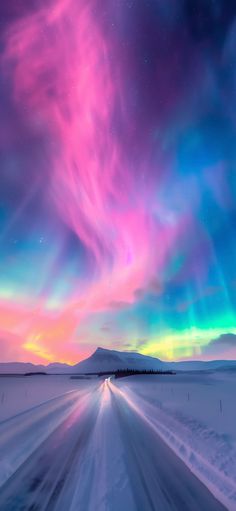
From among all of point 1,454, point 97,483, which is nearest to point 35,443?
point 1,454

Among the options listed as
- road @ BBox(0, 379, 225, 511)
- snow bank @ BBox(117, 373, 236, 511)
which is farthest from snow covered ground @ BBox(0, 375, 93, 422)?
road @ BBox(0, 379, 225, 511)

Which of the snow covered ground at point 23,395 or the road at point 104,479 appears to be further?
the snow covered ground at point 23,395

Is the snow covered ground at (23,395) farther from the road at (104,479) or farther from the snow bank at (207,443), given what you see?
the road at (104,479)

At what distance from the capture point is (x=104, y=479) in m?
6.52

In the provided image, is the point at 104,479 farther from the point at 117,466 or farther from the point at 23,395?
the point at 23,395

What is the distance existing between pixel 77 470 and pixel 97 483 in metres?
0.92

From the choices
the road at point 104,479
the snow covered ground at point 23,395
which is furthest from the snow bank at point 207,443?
the snow covered ground at point 23,395

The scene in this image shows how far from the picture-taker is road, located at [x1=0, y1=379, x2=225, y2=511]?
17.4ft

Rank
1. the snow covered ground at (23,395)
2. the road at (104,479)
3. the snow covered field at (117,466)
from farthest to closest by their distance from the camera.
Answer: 1. the snow covered ground at (23,395)
2. the snow covered field at (117,466)
3. the road at (104,479)

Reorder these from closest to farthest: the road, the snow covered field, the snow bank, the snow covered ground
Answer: the road, the snow covered field, the snow bank, the snow covered ground

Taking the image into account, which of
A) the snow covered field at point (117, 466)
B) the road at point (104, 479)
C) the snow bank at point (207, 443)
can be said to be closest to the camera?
the road at point (104, 479)

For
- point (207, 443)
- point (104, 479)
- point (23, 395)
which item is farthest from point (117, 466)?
point (23, 395)

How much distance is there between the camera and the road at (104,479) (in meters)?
5.31

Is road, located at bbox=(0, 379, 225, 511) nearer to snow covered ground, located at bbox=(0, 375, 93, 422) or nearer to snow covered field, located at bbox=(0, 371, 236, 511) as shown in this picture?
snow covered field, located at bbox=(0, 371, 236, 511)
